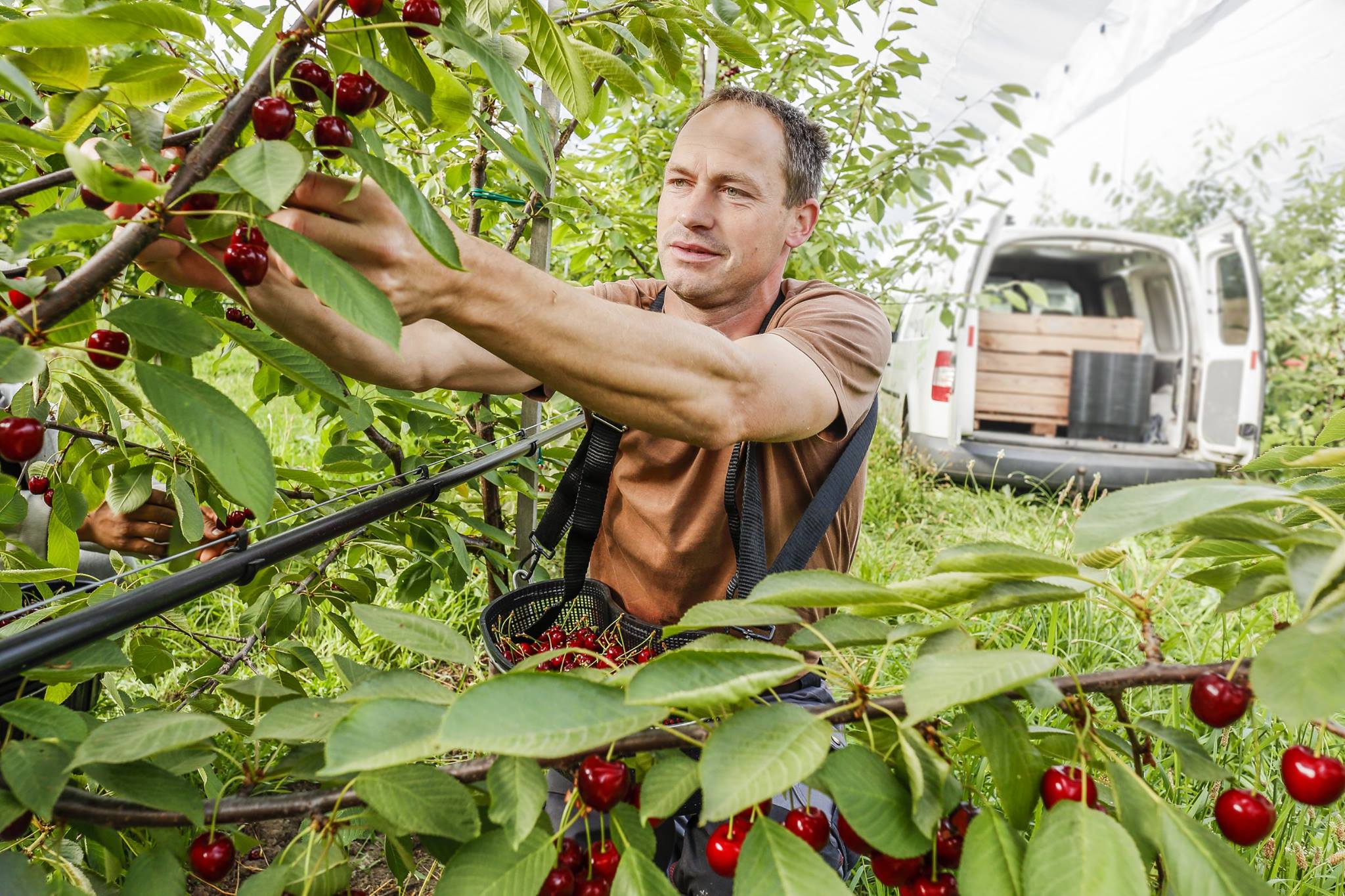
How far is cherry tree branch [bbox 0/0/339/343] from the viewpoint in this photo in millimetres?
632

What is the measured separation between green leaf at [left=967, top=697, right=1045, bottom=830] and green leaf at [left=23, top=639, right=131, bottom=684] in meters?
0.64

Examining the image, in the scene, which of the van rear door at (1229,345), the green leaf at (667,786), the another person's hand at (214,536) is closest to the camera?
the green leaf at (667,786)

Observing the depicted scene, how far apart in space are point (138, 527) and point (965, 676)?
163 cm

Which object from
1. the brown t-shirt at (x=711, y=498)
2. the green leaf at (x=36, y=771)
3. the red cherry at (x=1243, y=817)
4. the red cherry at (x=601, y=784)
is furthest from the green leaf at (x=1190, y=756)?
the brown t-shirt at (x=711, y=498)

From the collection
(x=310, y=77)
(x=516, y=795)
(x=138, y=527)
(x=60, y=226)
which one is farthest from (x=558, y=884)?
(x=138, y=527)

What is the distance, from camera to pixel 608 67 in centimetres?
109

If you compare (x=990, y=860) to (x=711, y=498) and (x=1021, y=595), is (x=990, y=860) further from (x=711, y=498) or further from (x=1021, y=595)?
(x=711, y=498)

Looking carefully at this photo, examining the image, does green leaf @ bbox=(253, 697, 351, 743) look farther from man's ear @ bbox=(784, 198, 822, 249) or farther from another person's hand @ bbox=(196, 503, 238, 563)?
man's ear @ bbox=(784, 198, 822, 249)

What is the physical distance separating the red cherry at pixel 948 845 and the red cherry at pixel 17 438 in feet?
2.69

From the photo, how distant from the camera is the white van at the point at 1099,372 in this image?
17.8 ft

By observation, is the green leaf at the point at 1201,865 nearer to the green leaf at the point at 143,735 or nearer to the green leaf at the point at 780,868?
the green leaf at the point at 780,868

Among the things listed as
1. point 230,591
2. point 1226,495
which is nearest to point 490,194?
point 1226,495

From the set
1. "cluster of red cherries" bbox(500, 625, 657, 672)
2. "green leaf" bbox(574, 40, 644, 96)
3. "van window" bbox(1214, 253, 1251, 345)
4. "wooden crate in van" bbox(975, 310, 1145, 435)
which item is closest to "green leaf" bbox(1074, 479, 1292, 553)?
"green leaf" bbox(574, 40, 644, 96)

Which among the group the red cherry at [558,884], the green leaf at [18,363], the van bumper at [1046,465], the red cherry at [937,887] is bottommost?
the van bumper at [1046,465]
